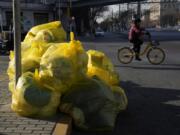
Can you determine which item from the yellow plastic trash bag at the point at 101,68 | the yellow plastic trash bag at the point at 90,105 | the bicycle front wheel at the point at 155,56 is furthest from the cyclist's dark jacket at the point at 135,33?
the yellow plastic trash bag at the point at 90,105

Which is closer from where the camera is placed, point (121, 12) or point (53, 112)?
point (53, 112)

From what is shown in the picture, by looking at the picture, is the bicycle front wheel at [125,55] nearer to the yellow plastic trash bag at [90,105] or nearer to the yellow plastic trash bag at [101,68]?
the yellow plastic trash bag at [101,68]

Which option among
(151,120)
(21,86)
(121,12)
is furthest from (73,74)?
(121,12)

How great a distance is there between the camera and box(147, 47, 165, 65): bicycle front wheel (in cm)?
1503

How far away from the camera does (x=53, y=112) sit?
628 cm

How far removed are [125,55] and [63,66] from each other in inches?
360

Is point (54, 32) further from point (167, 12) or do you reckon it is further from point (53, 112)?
point (167, 12)

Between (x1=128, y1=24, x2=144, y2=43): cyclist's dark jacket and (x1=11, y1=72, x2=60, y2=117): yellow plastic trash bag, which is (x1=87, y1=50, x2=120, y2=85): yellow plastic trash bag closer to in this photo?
(x1=11, y1=72, x2=60, y2=117): yellow plastic trash bag

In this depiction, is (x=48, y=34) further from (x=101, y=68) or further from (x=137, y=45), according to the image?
Answer: (x=137, y=45)

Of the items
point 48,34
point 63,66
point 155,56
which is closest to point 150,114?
point 63,66

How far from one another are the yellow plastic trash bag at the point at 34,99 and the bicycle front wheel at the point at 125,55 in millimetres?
9109

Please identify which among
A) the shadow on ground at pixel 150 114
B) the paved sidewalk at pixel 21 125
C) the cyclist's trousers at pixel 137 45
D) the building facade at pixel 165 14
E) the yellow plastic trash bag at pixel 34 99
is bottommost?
the shadow on ground at pixel 150 114

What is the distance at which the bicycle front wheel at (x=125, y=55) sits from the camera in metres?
15.2

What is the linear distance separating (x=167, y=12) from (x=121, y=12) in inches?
612
